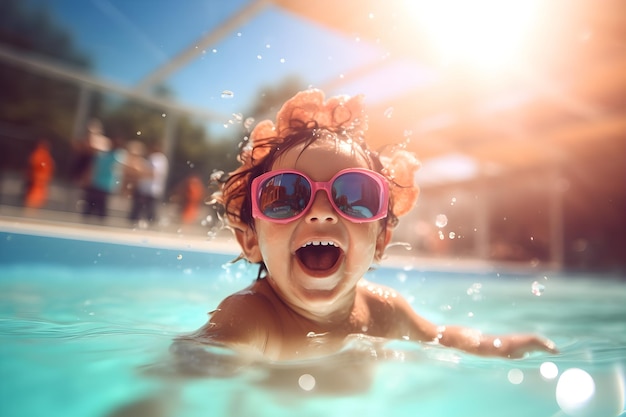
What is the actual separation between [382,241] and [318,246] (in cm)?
45

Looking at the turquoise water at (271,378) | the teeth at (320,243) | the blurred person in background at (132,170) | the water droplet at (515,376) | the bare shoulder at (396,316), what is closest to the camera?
the turquoise water at (271,378)

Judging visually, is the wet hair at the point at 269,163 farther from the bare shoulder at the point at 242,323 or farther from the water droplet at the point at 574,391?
the water droplet at the point at 574,391

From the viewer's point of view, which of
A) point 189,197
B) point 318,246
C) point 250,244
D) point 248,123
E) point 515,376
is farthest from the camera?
point 189,197

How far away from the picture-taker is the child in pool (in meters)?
1.59

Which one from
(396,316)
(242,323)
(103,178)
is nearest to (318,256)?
(242,323)

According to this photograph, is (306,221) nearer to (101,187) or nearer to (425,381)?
(425,381)

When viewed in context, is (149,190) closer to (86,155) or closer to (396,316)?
(86,155)

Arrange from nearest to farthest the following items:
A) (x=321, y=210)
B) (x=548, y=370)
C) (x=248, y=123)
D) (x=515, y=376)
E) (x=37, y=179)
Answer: (x=515, y=376) < (x=548, y=370) < (x=321, y=210) < (x=248, y=123) < (x=37, y=179)

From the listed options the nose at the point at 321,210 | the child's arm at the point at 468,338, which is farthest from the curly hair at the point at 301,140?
the child's arm at the point at 468,338

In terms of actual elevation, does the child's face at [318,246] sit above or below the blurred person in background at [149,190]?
below

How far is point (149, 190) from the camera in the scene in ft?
26.6

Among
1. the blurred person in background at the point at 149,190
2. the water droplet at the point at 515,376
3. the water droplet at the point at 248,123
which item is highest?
the blurred person in background at the point at 149,190

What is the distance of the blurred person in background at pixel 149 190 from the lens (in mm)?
8102

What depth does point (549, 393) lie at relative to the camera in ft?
3.82
